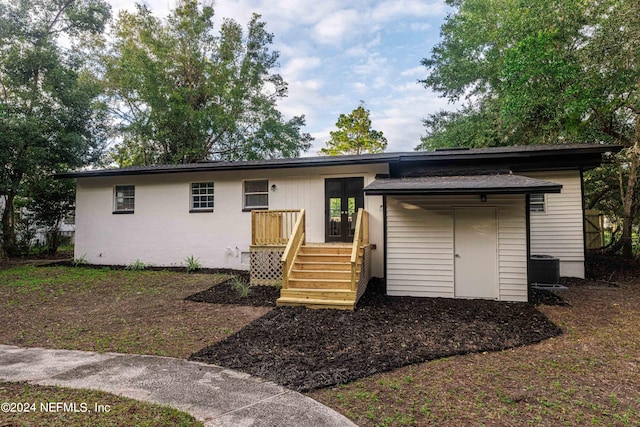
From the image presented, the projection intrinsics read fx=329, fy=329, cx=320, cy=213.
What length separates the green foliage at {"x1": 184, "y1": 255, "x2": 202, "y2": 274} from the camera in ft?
33.3

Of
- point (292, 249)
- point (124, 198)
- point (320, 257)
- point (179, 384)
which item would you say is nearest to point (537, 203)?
point (320, 257)

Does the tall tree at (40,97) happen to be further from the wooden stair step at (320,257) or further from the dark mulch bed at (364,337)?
the dark mulch bed at (364,337)

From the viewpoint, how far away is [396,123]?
2442cm

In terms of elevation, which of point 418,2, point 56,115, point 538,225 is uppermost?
point 418,2

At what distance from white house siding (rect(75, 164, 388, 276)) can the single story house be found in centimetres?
4

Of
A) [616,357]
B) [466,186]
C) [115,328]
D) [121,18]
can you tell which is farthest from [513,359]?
[121,18]

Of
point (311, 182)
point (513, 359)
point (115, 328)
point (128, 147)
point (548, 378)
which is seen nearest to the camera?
point (548, 378)

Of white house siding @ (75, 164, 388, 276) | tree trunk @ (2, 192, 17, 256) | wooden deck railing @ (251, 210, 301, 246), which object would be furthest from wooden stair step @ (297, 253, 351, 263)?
tree trunk @ (2, 192, 17, 256)

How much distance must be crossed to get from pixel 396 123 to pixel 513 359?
22.5 metres

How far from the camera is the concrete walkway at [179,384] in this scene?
2.62 metres

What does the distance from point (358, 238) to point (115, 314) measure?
4657mm

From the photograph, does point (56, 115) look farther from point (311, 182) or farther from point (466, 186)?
point (466, 186)

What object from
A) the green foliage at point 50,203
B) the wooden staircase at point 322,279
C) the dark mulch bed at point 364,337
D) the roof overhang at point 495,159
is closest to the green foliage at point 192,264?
the roof overhang at point 495,159

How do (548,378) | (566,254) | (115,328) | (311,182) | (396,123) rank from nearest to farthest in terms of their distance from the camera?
(548,378) → (115,328) → (566,254) → (311,182) → (396,123)
